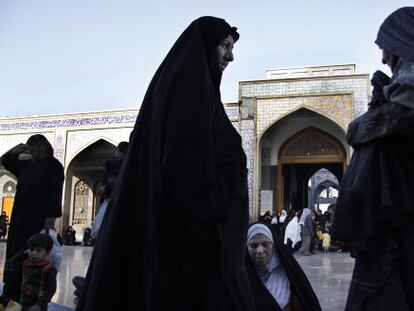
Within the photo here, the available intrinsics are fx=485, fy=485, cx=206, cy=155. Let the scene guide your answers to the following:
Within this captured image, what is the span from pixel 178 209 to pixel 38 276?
191cm

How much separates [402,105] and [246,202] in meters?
0.67

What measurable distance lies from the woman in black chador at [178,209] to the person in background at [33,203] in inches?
77.1

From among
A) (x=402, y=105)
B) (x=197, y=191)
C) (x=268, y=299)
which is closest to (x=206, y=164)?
(x=197, y=191)

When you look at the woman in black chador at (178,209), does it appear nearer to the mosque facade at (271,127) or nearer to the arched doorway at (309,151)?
the mosque facade at (271,127)

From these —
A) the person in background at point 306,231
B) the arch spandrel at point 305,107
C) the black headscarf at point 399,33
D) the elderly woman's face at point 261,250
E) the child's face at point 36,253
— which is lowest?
the person in background at point 306,231

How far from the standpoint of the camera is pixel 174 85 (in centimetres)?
119

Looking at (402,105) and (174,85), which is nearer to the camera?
(174,85)

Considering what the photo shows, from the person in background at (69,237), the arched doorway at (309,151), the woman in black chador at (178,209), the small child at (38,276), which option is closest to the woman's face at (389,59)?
the woman in black chador at (178,209)

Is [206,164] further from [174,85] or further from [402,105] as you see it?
[402,105]

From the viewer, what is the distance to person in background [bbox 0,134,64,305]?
9.82ft

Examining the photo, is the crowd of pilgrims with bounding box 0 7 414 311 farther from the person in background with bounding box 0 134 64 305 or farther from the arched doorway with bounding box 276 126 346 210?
the arched doorway with bounding box 276 126 346 210

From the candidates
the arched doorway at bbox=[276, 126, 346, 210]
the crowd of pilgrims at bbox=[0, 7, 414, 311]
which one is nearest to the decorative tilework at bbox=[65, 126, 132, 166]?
the arched doorway at bbox=[276, 126, 346, 210]

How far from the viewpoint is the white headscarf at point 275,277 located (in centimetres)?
204

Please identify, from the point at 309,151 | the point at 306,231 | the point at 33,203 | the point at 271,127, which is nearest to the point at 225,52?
the point at 33,203
